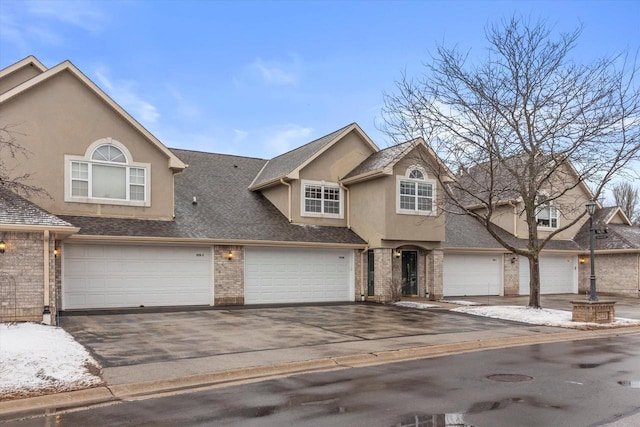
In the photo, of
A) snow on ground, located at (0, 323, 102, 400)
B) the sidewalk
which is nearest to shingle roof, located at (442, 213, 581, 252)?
the sidewalk

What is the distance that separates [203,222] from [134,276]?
138 inches

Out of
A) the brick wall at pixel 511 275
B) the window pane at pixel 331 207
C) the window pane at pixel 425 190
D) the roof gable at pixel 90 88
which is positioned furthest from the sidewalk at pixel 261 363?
the brick wall at pixel 511 275

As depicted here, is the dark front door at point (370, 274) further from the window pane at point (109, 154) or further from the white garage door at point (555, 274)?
the window pane at point (109, 154)

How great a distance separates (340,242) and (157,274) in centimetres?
780

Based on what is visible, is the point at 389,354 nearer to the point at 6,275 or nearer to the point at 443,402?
the point at 443,402

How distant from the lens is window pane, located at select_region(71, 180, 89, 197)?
19.1m

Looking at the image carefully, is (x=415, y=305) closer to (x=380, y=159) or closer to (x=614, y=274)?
(x=380, y=159)

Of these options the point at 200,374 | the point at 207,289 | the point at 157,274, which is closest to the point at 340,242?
the point at 207,289

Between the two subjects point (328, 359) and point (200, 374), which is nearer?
point (200, 374)

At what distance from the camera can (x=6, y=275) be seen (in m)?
14.9

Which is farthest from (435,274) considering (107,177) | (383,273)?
(107,177)

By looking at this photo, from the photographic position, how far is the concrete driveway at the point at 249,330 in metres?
11.5

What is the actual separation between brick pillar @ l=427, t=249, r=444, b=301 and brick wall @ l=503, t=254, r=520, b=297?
240 inches

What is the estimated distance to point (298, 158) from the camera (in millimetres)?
25594
